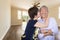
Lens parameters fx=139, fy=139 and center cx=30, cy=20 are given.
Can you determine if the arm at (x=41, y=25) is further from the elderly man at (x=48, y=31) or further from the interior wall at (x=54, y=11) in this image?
the interior wall at (x=54, y=11)

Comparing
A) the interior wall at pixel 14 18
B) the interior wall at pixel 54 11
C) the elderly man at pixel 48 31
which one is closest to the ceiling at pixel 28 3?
the interior wall at pixel 54 11

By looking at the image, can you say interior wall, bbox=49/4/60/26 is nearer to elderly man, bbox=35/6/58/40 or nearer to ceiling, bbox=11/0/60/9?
ceiling, bbox=11/0/60/9

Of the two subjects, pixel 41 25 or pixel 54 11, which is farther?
pixel 54 11

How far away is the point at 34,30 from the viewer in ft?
6.10

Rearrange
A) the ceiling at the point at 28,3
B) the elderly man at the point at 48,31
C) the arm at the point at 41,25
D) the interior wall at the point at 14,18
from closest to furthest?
1. the arm at the point at 41,25
2. the elderly man at the point at 48,31
3. the ceiling at the point at 28,3
4. the interior wall at the point at 14,18

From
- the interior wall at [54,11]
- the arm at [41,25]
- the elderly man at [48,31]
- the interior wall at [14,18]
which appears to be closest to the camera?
the arm at [41,25]

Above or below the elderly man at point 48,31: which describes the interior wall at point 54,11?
above

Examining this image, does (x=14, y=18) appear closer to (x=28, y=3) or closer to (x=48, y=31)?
(x=28, y=3)

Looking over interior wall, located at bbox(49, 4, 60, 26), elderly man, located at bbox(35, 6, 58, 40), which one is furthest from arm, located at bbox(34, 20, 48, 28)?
interior wall, located at bbox(49, 4, 60, 26)

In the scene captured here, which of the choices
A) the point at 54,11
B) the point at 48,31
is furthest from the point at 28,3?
the point at 48,31

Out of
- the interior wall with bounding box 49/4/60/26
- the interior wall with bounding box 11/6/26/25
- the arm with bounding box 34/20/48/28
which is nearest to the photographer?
the arm with bounding box 34/20/48/28

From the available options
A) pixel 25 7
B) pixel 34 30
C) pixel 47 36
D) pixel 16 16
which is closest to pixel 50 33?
pixel 47 36

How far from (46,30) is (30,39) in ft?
1.08

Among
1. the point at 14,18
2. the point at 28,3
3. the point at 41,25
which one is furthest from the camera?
the point at 14,18
